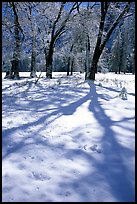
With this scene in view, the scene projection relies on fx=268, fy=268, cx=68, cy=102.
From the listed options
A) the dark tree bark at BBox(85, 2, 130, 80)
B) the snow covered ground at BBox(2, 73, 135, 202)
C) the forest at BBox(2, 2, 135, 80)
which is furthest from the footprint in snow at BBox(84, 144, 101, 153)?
the dark tree bark at BBox(85, 2, 130, 80)

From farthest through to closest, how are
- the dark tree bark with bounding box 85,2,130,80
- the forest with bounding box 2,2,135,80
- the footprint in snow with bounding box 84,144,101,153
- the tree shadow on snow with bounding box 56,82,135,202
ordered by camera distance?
the dark tree bark with bounding box 85,2,130,80, the forest with bounding box 2,2,135,80, the footprint in snow with bounding box 84,144,101,153, the tree shadow on snow with bounding box 56,82,135,202

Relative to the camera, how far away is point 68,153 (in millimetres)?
4555

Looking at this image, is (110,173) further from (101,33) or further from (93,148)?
(101,33)

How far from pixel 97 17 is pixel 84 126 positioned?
612 inches

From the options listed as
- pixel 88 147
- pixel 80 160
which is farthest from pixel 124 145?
pixel 80 160

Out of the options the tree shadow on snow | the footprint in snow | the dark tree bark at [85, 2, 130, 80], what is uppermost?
the dark tree bark at [85, 2, 130, 80]

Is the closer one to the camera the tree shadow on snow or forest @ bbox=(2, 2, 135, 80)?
the tree shadow on snow

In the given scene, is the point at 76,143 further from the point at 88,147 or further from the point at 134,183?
the point at 134,183

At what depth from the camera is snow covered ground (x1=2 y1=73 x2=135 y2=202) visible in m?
3.53

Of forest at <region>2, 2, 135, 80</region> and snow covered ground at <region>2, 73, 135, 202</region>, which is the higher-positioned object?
forest at <region>2, 2, 135, 80</region>

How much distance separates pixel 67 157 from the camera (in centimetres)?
441

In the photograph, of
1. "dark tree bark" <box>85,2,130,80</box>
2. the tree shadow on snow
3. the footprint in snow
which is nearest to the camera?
the tree shadow on snow

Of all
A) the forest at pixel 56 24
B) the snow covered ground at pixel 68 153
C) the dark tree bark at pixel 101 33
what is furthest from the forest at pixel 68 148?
the dark tree bark at pixel 101 33

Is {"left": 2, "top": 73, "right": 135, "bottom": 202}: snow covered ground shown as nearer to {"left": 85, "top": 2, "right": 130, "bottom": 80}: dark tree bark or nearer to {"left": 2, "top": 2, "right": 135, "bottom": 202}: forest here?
{"left": 2, "top": 2, "right": 135, "bottom": 202}: forest
